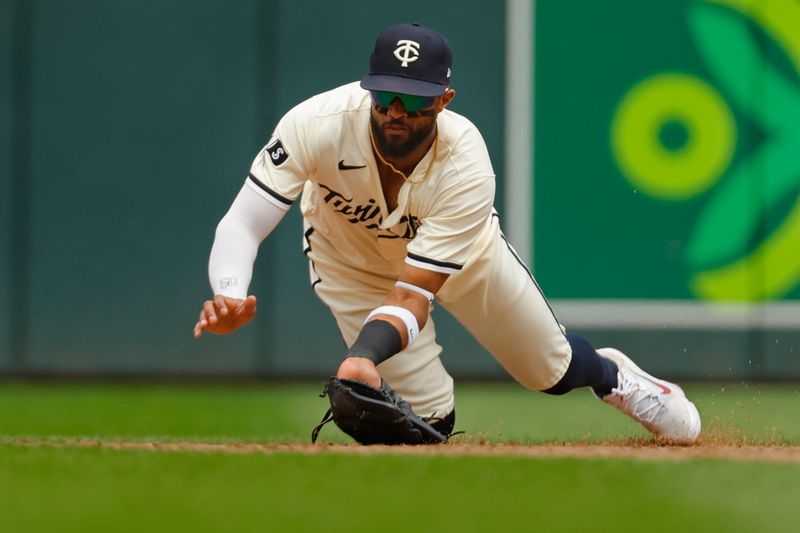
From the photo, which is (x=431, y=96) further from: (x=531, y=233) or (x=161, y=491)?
(x=531, y=233)

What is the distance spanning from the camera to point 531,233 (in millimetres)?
8234

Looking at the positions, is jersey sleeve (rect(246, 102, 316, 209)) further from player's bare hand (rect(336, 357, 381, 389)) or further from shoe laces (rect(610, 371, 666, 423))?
shoe laces (rect(610, 371, 666, 423))

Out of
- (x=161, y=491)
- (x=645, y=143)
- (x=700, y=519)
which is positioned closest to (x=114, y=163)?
(x=645, y=143)

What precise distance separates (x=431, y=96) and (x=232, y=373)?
398 centimetres

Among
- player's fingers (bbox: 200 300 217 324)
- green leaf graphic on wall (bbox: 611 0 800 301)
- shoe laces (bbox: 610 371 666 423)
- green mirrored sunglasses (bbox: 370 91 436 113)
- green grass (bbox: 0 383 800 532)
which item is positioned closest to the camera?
green grass (bbox: 0 383 800 532)

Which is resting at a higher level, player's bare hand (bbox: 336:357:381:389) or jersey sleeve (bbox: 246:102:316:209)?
jersey sleeve (bbox: 246:102:316:209)

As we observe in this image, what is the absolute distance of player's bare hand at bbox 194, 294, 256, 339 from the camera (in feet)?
14.6

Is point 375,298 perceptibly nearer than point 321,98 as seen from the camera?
No

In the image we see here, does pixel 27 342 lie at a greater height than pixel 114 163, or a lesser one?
lesser

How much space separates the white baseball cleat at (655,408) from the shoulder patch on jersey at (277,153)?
161 centimetres

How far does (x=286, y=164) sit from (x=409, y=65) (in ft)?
1.67

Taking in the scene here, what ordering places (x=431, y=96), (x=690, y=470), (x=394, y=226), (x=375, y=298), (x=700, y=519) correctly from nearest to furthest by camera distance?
(x=700, y=519) < (x=690, y=470) < (x=431, y=96) < (x=394, y=226) < (x=375, y=298)

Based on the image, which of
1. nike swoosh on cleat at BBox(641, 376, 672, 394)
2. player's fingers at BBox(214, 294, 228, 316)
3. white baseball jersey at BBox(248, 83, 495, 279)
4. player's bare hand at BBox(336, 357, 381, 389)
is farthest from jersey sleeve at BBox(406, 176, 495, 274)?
nike swoosh on cleat at BBox(641, 376, 672, 394)

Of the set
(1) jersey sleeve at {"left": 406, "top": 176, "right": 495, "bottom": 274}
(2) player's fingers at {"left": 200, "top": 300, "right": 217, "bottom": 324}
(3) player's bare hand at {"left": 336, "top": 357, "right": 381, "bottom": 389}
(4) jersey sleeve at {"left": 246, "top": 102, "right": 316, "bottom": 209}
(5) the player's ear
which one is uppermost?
(5) the player's ear
